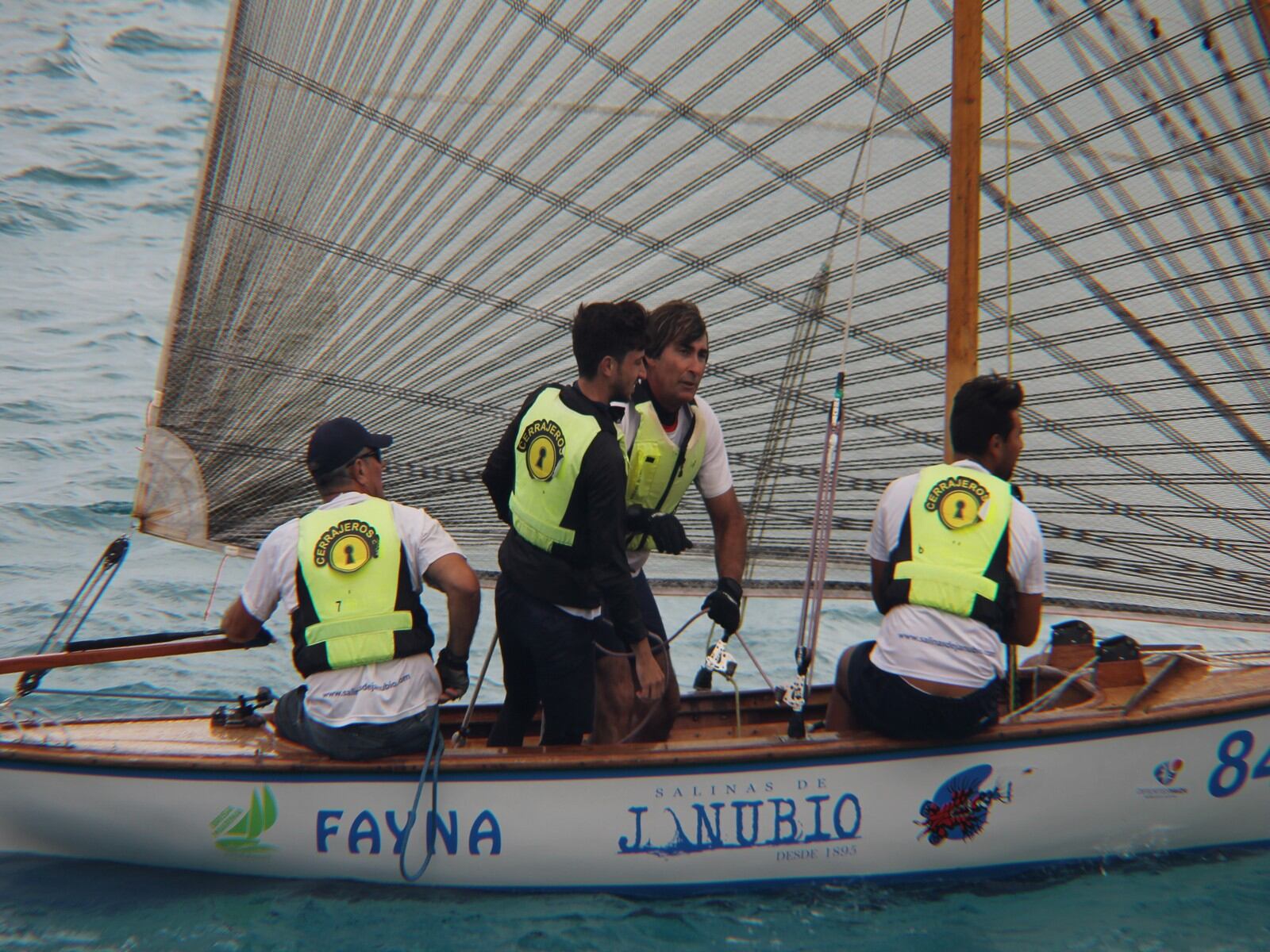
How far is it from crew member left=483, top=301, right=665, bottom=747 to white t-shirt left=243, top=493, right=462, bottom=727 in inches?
8.2

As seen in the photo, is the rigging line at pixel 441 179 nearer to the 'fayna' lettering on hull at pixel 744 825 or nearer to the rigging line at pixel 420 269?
the rigging line at pixel 420 269

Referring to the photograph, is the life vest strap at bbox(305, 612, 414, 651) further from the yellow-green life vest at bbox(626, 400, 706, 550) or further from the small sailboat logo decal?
the yellow-green life vest at bbox(626, 400, 706, 550)

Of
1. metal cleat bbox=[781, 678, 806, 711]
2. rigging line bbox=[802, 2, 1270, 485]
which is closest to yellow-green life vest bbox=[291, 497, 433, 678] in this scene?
metal cleat bbox=[781, 678, 806, 711]

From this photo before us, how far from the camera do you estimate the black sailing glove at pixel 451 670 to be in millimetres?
3193

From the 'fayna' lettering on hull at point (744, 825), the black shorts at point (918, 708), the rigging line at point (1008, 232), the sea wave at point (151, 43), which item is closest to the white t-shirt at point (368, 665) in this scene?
the 'fayna' lettering on hull at point (744, 825)

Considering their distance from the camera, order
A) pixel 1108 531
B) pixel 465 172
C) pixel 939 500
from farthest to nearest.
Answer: pixel 465 172 → pixel 1108 531 → pixel 939 500

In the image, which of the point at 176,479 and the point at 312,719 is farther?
the point at 176,479

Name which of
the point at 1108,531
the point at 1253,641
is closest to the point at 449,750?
the point at 1108,531

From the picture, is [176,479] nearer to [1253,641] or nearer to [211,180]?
[211,180]

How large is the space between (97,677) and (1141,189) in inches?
173

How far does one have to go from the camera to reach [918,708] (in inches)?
121

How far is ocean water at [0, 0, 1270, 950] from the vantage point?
302cm

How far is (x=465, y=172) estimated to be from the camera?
406 centimetres

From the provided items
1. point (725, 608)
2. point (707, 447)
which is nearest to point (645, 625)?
point (725, 608)
